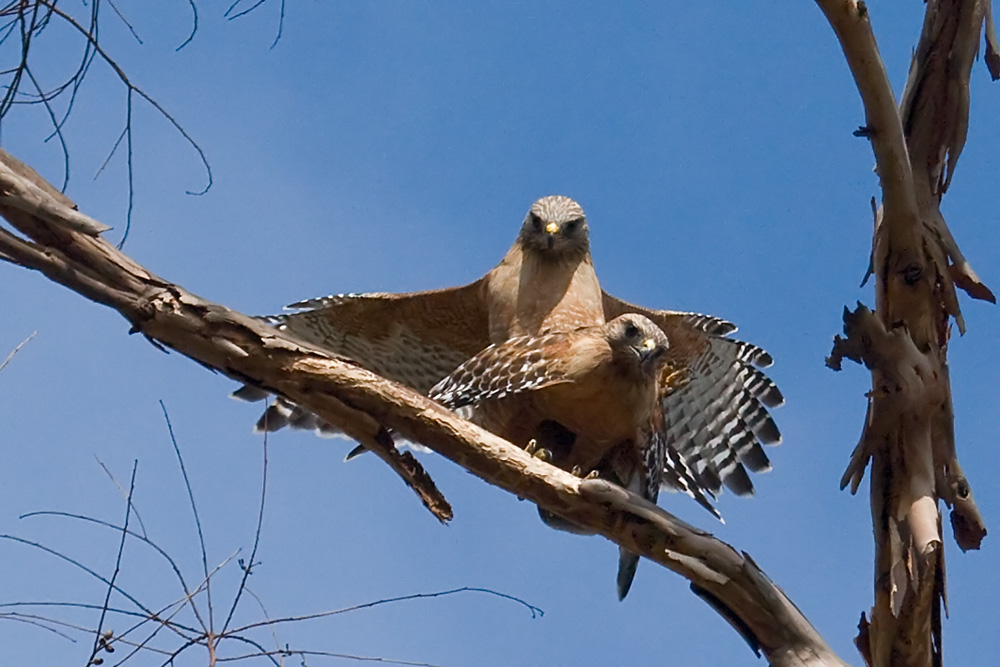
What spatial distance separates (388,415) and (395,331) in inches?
96.3

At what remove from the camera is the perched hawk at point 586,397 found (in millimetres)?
4719

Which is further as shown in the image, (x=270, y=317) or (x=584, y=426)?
(x=270, y=317)

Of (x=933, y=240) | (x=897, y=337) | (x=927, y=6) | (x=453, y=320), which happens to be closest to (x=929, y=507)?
(x=897, y=337)

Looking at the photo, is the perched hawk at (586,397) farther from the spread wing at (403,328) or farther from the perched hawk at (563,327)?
the spread wing at (403,328)

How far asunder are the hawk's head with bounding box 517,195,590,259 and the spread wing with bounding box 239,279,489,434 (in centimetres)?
35

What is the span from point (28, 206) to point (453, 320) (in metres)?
3.07

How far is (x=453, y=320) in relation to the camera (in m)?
5.92

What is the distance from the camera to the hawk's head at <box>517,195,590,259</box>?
571 cm

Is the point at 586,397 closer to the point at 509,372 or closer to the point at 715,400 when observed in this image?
the point at 509,372

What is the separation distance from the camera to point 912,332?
3867 mm

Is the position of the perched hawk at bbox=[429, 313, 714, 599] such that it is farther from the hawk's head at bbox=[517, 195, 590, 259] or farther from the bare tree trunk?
the bare tree trunk

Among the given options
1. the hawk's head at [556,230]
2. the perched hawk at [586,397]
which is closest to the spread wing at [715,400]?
the hawk's head at [556,230]

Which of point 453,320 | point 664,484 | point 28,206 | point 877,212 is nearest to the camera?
point 28,206

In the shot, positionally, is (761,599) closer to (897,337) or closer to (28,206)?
(897,337)
